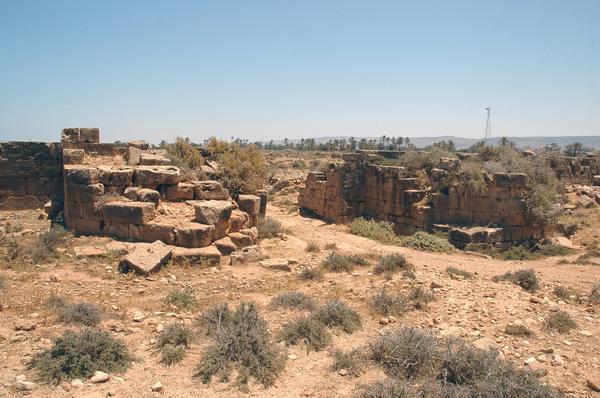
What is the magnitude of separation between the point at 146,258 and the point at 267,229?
152 inches

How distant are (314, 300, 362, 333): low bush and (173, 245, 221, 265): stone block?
9.81 ft

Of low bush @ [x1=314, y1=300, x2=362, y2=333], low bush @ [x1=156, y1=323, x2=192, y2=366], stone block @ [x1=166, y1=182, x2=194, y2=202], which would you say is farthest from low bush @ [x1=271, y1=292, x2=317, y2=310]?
stone block @ [x1=166, y1=182, x2=194, y2=202]

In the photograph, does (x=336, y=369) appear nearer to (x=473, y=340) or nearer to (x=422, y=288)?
(x=473, y=340)

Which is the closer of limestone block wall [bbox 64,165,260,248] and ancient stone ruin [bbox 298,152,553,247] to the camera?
limestone block wall [bbox 64,165,260,248]

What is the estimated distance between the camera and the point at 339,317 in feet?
19.5

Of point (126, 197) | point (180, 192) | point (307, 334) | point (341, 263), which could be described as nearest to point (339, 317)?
point (307, 334)

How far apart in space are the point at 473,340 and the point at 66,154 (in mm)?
9779

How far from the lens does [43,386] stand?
4.15 metres

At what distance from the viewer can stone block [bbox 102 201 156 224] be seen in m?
8.86

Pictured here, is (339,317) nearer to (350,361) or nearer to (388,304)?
(388,304)

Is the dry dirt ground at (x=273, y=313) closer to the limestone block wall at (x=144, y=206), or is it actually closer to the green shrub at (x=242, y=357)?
the green shrub at (x=242, y=357)

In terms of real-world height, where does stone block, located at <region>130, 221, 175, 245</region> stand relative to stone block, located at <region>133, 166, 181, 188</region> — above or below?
below

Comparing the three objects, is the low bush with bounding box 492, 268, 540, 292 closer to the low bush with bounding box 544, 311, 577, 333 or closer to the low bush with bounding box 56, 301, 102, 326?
the low bush with bounding box 544, 311, 577, 333

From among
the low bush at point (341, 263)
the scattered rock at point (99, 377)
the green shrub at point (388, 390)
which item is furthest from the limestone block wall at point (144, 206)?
the green shrub at point (388, 390)
